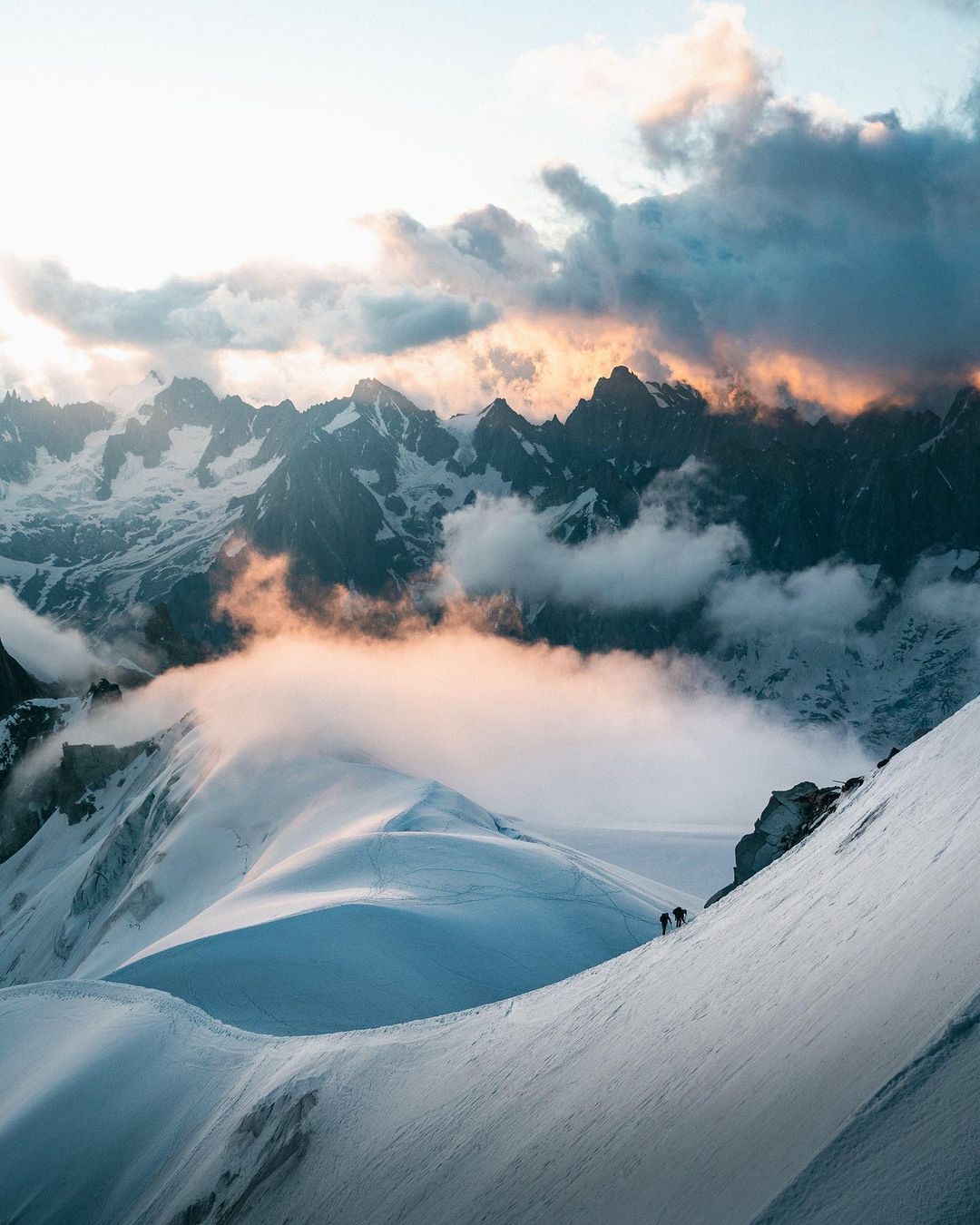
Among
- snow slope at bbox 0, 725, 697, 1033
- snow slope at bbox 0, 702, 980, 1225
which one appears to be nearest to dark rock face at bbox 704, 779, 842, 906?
snow slope at bbox 0, 725, 697, 1033

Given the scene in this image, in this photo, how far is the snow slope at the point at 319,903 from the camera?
1567 inches

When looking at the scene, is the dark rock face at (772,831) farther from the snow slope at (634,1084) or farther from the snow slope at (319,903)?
the snow slope at (634,1084)

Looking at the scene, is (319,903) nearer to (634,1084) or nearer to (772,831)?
(772,831)

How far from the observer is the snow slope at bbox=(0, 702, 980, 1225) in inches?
423

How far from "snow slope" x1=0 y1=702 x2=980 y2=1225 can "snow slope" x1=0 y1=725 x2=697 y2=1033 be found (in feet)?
19.5

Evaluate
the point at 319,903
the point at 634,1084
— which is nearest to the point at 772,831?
the point at 319,903

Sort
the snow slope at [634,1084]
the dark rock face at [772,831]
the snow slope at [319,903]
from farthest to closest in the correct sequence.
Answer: the dark rock face at [772,831]
the snow slope at [319,903]
the snow slope at [634,1084]

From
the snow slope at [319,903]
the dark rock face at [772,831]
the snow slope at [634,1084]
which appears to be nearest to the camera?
the snow slope at [634,1084]

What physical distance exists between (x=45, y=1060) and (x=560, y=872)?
38876 millimetres

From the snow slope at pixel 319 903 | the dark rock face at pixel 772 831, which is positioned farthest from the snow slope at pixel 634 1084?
the dark rock face at pixel 772 831

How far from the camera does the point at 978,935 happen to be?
38.8 feet

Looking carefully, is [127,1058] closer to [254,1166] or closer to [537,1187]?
[254,1166]

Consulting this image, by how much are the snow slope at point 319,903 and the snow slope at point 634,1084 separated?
594cm

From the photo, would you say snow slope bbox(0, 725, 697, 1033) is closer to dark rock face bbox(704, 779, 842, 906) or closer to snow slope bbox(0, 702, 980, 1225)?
snow slope bbox(0, 702, 980, 1225)
